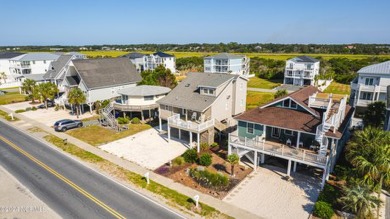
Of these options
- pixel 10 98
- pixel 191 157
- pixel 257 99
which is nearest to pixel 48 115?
pixel 10 98

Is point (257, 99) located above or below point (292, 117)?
below

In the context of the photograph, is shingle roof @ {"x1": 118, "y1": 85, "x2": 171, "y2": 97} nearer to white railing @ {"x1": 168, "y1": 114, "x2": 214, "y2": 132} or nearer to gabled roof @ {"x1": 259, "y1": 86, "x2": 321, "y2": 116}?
white railing @ {"x1": 168, "y1": 114, "x2": 214, "y2": 132}

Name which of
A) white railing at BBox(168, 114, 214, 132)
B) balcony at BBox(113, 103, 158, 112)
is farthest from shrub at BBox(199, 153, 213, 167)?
balcony at BBox(113, 103, 158, 112)

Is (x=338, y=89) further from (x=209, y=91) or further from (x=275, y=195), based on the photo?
(x=275, y=195)

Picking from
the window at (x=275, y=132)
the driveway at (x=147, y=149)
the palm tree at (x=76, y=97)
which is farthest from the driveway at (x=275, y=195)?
the palm tree at (x=76, y=97)

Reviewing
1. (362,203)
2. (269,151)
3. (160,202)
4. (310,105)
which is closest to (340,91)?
(310,105)

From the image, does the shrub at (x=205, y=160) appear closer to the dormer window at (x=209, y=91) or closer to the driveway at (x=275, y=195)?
Answer: the driveway at (x=275, y=195)
